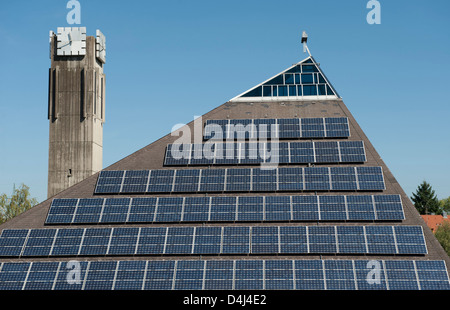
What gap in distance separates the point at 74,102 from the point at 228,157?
26.1 metres

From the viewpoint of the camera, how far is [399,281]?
3712 centimetres

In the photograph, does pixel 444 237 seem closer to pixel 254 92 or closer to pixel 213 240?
pixel 254 92

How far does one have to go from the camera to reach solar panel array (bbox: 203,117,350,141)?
161 feet

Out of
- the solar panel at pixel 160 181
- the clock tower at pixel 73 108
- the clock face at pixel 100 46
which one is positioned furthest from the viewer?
the clock face at pixel 100 46

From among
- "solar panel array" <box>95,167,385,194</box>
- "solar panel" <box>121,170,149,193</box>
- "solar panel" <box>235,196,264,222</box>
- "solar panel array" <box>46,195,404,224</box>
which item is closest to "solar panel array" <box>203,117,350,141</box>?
"solar panel array" <box>95,167,385,194</box>

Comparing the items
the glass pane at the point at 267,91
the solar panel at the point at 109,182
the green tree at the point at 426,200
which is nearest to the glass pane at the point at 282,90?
the glass pane at the point at 267,91

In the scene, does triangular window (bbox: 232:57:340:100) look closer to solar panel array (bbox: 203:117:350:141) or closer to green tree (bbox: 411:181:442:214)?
solar panel array (bbox: 203:117:350:141)

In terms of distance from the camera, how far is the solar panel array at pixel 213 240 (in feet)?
130

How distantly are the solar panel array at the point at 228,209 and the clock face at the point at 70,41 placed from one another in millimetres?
25691

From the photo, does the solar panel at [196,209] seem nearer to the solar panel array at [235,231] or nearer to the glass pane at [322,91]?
the solar panel array at [235,231]

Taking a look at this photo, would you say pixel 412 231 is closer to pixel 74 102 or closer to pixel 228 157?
pixel 228 157
